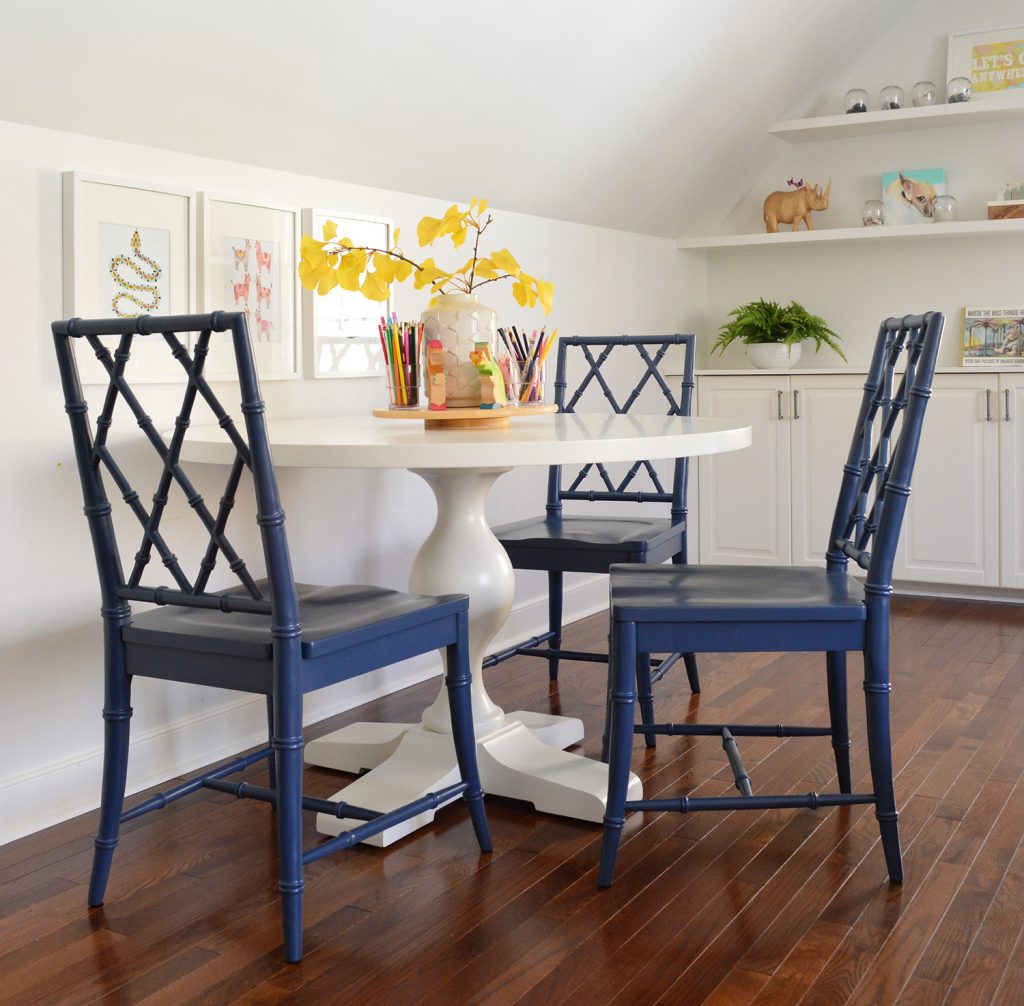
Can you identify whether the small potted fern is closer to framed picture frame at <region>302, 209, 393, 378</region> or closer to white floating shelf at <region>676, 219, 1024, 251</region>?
white floating shelf at <region>676, 219, 1024, 251</region>

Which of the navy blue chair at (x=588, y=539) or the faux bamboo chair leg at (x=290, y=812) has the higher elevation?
the navy blue chair at (x=588, y=539)

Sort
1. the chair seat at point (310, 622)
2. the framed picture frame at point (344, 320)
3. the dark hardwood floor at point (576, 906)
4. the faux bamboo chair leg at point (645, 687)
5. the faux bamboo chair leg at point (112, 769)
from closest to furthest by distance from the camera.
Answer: the dark hardwood floor at point (576, 906) < the chair seat at point (310, 622) < the faux bamboo chair leg at point (112, 769) < the faux bamboo chair leg at point (645, 687) < the framed picture frame at point (344, 320)

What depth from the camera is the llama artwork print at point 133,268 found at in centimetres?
238

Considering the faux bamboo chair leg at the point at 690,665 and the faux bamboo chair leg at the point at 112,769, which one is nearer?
the faux bamboo chair leg at the point at 112,769

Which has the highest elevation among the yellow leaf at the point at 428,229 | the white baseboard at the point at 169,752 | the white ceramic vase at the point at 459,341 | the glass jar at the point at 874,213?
the glass jar at the point at 874,213

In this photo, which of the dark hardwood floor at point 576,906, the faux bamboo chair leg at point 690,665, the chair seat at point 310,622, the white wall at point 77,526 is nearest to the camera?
the dark hardwood floor at point 576,906

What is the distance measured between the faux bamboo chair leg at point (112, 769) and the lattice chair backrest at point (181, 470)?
0.37 ft

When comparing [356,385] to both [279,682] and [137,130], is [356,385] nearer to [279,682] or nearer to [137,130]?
[137,130]

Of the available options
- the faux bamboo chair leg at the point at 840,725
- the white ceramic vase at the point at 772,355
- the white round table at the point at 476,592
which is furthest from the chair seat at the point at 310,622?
the white ceramic vase at the point at 772,355

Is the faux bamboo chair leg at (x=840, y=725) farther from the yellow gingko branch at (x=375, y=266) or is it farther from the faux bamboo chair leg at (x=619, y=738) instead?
the yellow gingko branch at (x=375, y=266)

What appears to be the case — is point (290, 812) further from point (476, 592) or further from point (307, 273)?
point (307, 273)

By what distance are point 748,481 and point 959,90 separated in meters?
1.61

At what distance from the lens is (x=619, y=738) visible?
1950 mm

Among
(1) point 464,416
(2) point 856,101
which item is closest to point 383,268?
(1) point 464,416
